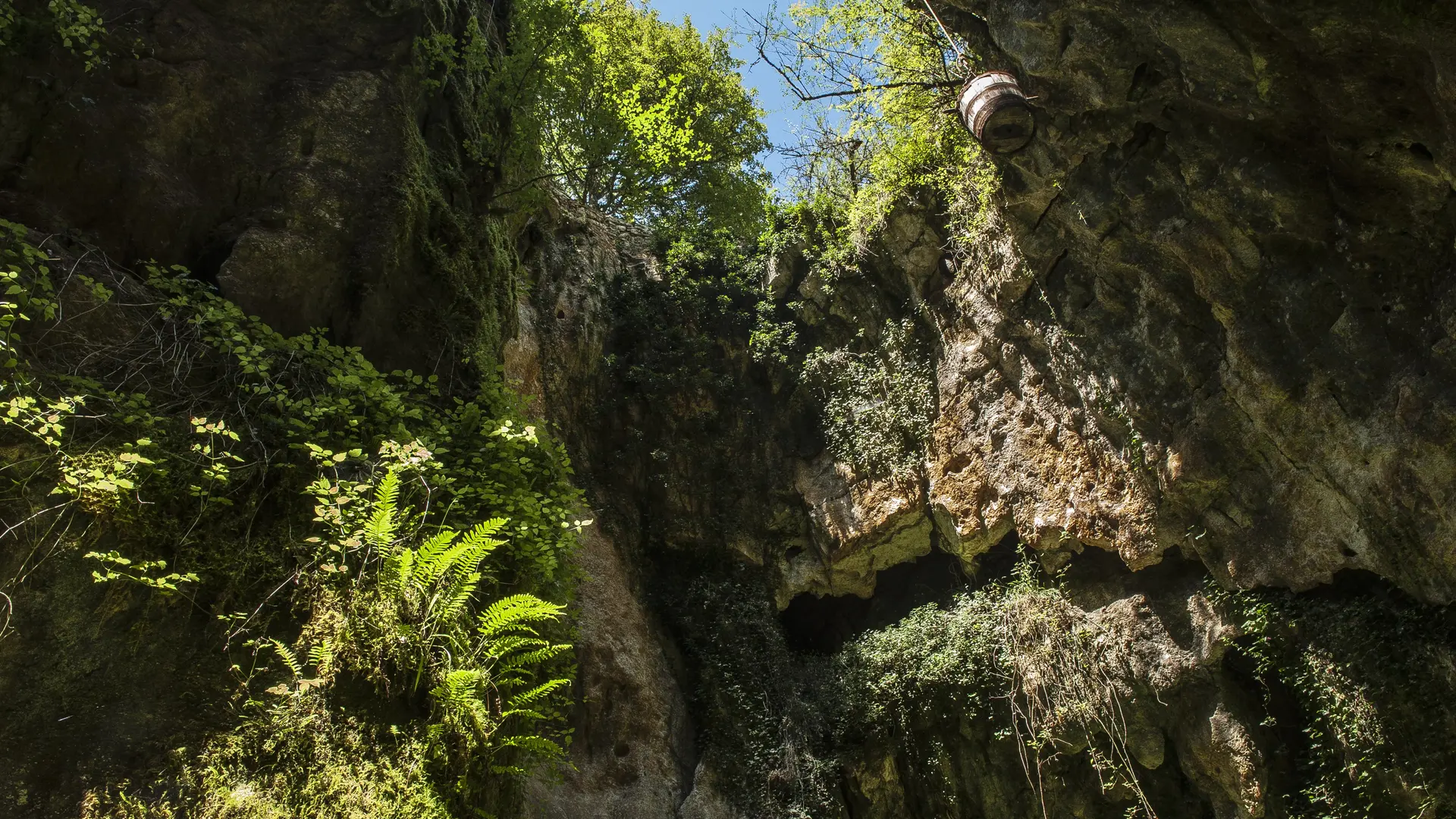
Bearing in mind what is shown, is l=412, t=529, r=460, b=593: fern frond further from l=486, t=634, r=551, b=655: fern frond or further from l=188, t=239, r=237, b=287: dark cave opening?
l=188, t=239, r=237, b=287: dark cave opening

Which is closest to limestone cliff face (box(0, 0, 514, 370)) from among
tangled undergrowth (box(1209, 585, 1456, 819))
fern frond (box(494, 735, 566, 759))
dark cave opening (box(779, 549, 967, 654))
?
fern frond (box(494, 735, 566, 759))

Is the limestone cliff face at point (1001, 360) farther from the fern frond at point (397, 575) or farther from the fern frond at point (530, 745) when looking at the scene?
the fern frond at point (397, 575)

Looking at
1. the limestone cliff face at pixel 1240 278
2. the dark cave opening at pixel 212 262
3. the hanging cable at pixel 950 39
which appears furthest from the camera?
the hanging cable at pixel 950 39

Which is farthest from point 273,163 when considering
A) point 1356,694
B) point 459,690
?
point 1356,694

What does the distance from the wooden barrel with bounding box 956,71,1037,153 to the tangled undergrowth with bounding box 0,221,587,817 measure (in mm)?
4447

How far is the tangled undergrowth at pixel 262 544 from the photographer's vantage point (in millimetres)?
3617

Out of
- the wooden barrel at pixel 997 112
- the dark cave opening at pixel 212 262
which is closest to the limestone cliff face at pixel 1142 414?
the wooden barrel at pixel 997 112

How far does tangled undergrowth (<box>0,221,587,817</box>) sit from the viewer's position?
362cm

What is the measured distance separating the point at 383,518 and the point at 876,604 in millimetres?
7907

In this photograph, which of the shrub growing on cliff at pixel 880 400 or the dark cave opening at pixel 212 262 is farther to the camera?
the shrub growing on cliff at pixel 880 400

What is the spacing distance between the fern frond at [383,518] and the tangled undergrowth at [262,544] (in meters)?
0.01

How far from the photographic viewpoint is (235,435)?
4.08 metres

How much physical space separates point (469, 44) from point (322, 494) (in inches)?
189

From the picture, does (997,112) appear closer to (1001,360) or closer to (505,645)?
(1001,360)
